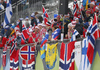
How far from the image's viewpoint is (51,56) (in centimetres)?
945

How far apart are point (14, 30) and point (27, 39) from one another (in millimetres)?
2602

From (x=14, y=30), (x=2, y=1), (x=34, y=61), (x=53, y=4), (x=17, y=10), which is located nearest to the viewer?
(x=34, y=61)

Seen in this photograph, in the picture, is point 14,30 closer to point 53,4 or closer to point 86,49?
point 53,4

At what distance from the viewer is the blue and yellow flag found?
30.5ft

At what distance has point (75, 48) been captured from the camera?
8125mm

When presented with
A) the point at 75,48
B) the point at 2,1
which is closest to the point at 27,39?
the point at 75,48

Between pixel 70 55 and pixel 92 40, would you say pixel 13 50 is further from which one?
pixel 92 40

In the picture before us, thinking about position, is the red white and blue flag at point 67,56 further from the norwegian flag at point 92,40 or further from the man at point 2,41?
the man at point 2,41

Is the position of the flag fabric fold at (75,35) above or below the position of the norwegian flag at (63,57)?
above

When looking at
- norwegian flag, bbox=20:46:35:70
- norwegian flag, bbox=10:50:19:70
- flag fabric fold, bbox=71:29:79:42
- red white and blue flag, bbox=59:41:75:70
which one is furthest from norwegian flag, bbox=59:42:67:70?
norwegian flag, bbox=10:50:19:70

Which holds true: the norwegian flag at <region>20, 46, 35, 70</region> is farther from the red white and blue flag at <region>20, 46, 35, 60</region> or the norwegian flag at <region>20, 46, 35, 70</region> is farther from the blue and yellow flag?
the blue and yellow flag

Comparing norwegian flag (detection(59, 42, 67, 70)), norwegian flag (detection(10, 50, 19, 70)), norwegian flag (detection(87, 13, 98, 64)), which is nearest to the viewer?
norwegian flag (detection(87, 13, 98, 64))

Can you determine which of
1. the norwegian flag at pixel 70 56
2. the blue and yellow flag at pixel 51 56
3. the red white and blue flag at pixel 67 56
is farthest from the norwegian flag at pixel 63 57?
the blue and yellow flag at pixel 51 56

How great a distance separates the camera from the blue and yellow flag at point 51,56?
30.5 feet
